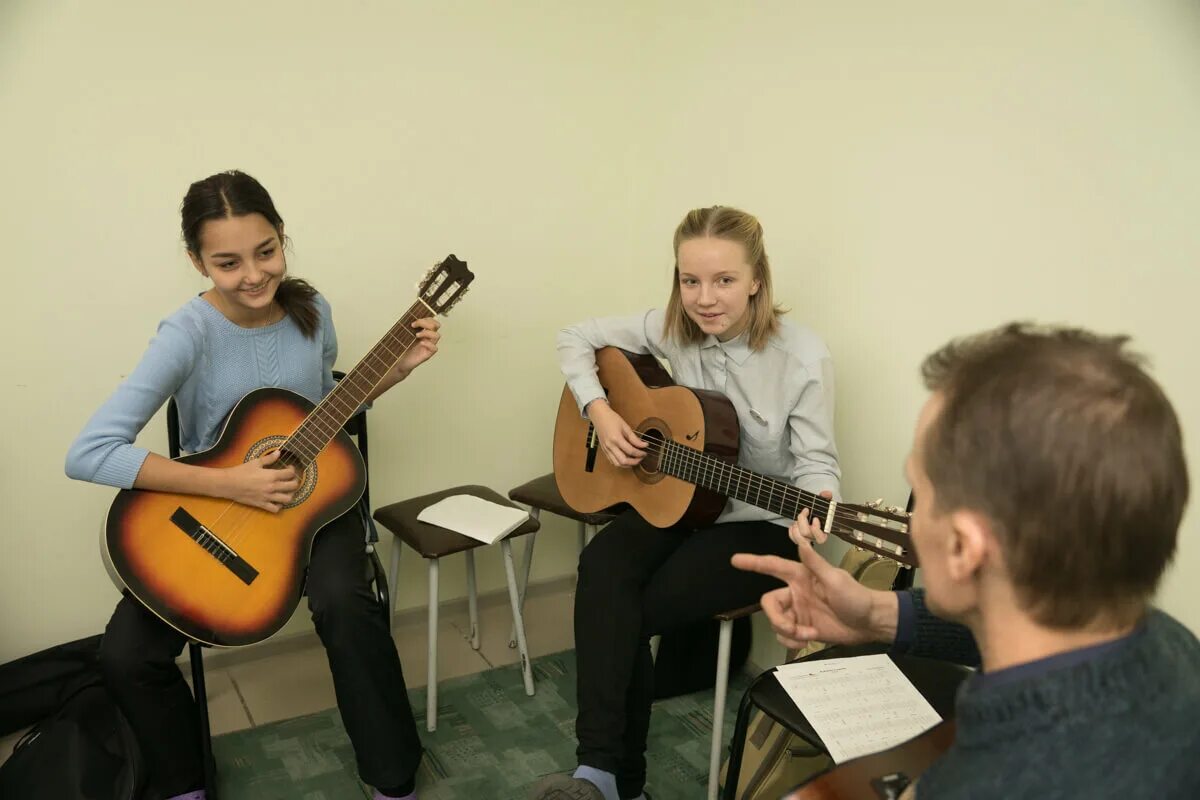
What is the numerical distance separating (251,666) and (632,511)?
1331 mm

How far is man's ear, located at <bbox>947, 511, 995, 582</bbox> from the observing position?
0.84 m

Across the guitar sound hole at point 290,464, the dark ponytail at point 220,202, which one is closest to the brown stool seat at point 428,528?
the guitar sound hole at point 290,464

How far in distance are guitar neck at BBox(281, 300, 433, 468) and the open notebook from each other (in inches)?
18.5

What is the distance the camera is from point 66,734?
203 cm

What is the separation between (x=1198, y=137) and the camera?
5.00 feet

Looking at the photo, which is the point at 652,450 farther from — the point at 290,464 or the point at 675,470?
the point at 290,464

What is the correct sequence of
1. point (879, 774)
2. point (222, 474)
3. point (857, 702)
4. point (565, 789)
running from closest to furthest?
point (879, 774)
point (857, 702)
point (565, 789)
point (222, 474)

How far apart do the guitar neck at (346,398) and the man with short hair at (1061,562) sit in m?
1.52

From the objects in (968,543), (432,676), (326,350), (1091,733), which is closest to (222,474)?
(326,350)

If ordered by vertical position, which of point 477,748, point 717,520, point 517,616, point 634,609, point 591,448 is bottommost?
point 477,748

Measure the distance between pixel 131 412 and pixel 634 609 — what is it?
48.3 inches

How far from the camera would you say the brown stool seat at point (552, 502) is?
2348 mm

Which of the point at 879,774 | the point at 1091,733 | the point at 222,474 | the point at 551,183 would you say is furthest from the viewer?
the point at 551,183

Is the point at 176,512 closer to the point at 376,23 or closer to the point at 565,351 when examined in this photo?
the point at 565,351
